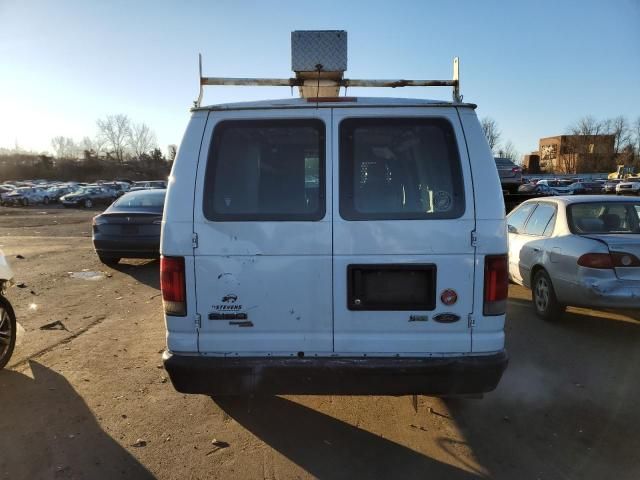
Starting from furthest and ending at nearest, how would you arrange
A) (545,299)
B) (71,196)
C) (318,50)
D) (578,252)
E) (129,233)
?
(71,196)
(129,233)
(545,299)
(578,252)
(318,50)

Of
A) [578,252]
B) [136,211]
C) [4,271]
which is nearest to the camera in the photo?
[4,271]

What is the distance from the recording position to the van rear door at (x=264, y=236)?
272 centimetres

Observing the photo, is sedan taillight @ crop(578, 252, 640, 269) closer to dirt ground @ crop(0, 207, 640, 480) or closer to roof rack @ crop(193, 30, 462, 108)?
dirt ground @ crop(0, 207, 640, 480)

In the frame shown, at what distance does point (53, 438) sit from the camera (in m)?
3.22

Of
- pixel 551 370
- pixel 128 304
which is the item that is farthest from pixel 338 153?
pixel 128 304

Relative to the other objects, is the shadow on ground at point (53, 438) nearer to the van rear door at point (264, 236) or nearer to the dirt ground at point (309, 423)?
the dirt ground at point (309, 423)

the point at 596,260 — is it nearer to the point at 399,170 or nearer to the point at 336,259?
the point at 399,170

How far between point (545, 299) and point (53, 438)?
18.0 ft

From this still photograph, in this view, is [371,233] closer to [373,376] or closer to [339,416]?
[373,376]

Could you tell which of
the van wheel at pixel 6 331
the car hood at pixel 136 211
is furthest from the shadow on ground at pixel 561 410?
the car hood at pixel 136 211

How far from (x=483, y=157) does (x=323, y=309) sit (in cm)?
135

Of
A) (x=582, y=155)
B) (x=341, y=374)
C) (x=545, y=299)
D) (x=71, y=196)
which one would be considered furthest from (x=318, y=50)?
(x=582, y=155)

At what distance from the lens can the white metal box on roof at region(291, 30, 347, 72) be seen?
142 inches

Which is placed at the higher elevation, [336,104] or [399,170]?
[336,104]
